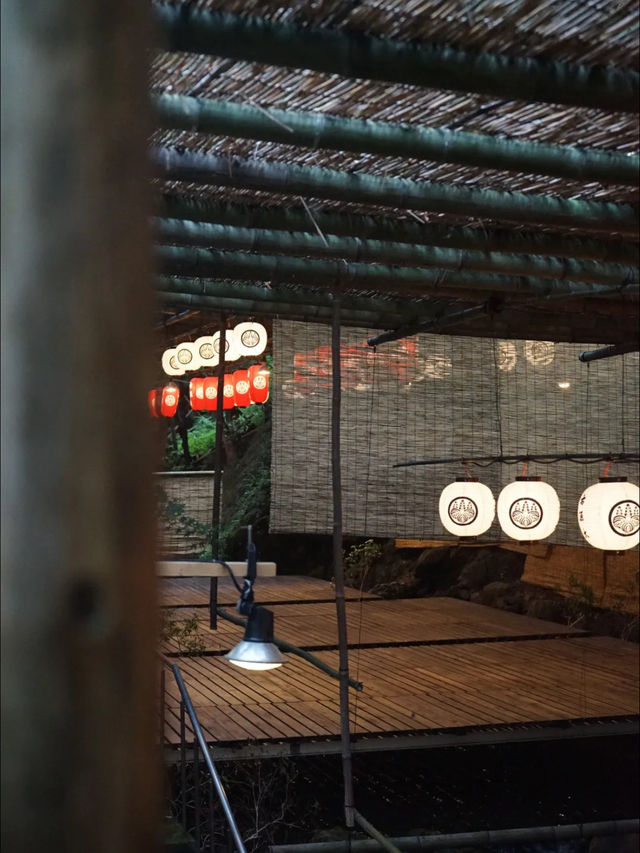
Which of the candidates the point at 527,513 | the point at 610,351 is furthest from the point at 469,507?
Answer: the point at 610,351

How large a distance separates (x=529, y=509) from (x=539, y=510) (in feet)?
0.22

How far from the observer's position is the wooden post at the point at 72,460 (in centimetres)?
33

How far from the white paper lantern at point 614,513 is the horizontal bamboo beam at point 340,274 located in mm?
1217

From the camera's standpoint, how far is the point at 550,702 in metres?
6.27

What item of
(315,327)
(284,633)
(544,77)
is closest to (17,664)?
(544,77)

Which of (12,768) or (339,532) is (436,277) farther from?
(12,768)

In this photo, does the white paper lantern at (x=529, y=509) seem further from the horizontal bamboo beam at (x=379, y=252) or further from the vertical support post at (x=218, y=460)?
the vertical support post at (x=218, y=460)

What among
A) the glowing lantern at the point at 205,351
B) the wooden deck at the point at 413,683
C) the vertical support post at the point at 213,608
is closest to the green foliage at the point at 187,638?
the wooden deck at the point at 413,683

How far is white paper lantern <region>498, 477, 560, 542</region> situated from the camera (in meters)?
6.44

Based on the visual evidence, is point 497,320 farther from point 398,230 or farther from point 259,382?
point 259,382

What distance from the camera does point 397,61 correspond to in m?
2.71

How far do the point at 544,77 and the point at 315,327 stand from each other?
16.8 ft

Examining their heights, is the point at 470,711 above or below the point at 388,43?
below

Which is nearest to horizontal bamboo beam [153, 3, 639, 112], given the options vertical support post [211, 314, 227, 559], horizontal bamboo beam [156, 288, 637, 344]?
horizontal bamboo beam [156, 288, 637, 344]
